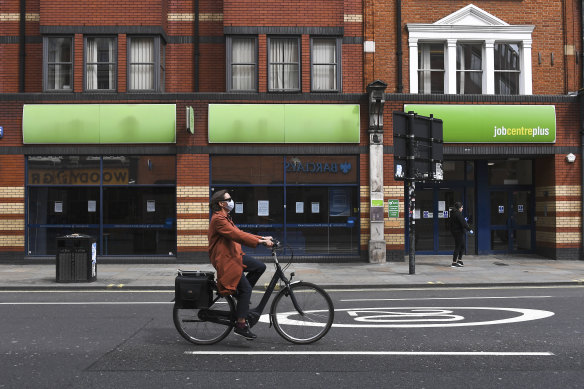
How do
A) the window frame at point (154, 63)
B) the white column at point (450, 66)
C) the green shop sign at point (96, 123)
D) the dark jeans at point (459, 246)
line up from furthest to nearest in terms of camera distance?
Answer: the white column at point (450, 66)
the window frame at point (154, 63)
the green shop sign at point (96, 123)
the dark jeans at point (459, 246)

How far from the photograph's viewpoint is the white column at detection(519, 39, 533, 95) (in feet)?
54.8

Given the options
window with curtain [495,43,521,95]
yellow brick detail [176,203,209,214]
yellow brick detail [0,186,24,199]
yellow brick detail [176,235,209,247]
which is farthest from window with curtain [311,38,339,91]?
yellow brick detail [0,186,24,199]

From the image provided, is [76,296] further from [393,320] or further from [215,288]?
[393,320]

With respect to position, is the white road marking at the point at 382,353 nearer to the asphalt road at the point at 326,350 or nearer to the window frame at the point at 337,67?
the asphalt road at the point at 326,350

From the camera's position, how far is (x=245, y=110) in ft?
51.6

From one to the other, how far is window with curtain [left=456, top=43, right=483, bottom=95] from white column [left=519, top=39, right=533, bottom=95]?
125 centimetres

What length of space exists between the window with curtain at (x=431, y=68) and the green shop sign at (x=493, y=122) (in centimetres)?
104

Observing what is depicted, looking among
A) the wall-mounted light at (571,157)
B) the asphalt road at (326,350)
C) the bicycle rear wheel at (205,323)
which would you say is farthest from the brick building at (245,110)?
the bicycle rear wheel at (205,323)

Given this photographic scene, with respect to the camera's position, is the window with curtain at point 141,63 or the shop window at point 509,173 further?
the shop window at point 509,173

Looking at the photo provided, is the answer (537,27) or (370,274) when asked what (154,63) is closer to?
(370,274)

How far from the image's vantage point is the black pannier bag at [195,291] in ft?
20.1

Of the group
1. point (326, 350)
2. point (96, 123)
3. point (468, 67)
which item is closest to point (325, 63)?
point (468, 67)

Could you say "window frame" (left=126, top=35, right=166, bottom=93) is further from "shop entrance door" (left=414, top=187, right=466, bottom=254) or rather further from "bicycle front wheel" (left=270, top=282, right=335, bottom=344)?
"bicycle front wheel" (left=270, top=282, right=335, bottom=344)

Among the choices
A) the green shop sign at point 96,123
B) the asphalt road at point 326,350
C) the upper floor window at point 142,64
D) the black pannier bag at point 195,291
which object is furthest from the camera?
the upper floor window at point 142,64
